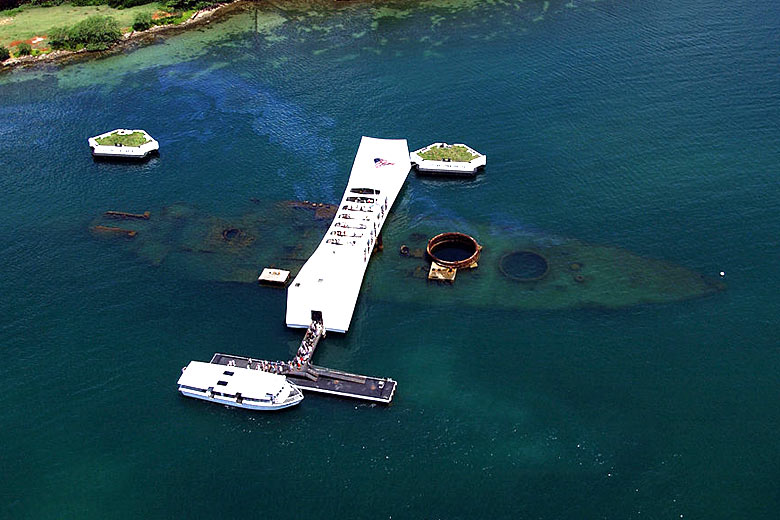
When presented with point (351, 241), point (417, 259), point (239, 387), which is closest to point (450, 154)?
point (417, 259)

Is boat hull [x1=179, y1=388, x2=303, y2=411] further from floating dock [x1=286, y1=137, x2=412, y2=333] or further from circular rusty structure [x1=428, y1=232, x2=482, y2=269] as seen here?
circular rusty structure [x1=428, y1=232, x2=482, y2=269]

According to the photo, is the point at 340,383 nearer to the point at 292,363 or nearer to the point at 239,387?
the point at 292,363

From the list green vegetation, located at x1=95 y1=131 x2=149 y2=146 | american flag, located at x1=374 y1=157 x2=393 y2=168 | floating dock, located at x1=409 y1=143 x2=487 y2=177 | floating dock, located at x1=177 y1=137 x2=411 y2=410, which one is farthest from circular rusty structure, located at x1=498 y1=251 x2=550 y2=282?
green vegetation, located at x1=95 y1=131 x2=149 y2=146

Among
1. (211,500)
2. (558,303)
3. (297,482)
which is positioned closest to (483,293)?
(558,303)

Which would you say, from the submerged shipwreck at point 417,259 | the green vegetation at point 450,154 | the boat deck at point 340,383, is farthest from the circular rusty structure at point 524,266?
the boat deck at point 340,383

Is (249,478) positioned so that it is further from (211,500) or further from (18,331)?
(18,331)

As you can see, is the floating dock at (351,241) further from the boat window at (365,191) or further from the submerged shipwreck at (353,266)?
the submerged shipwreck at (353,266)

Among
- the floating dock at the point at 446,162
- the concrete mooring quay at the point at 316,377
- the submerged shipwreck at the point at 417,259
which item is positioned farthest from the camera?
the floating dock at the point at 446,162
